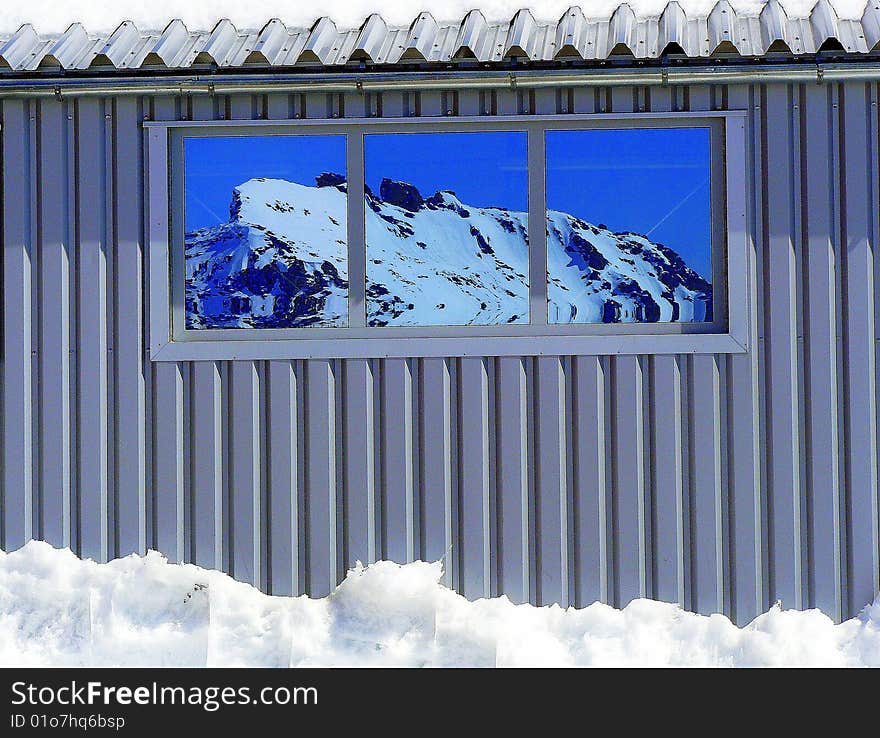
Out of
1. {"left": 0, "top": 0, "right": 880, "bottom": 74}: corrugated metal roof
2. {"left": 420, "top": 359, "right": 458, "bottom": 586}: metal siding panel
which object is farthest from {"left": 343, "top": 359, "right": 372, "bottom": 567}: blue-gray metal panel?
{"left": 0, "top": 0, "right": 880, "bottom": 74}: corrugated metal roof

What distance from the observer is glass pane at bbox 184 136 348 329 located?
14.4 ft

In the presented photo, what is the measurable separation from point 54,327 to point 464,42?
2566 millimetres

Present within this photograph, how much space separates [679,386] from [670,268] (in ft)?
2.00

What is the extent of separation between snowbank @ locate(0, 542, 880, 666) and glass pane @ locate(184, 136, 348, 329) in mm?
1389

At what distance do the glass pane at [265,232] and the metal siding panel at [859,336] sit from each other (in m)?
2.56

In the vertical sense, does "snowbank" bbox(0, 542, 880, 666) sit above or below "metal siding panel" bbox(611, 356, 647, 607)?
below

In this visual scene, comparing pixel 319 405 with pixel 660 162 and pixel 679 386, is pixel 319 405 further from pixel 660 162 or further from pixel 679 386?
pixel 660 162

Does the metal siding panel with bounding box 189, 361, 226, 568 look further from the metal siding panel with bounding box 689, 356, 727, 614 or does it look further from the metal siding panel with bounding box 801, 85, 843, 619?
the metal siding panel with bounding box 801, 85, 843, 619

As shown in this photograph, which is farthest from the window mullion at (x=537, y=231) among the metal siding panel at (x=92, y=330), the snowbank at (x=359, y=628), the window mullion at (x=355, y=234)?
the metal siding panel at (x=92, y=330)

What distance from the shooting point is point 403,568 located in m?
4.27

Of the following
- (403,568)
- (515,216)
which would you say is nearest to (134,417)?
(403,568)

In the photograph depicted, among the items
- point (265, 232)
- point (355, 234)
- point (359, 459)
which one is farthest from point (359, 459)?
point (265, 232)

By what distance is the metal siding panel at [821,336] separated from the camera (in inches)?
165

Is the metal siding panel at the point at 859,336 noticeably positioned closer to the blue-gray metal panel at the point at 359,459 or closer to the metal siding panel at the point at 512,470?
the metal siding panel at the point at 512,470
